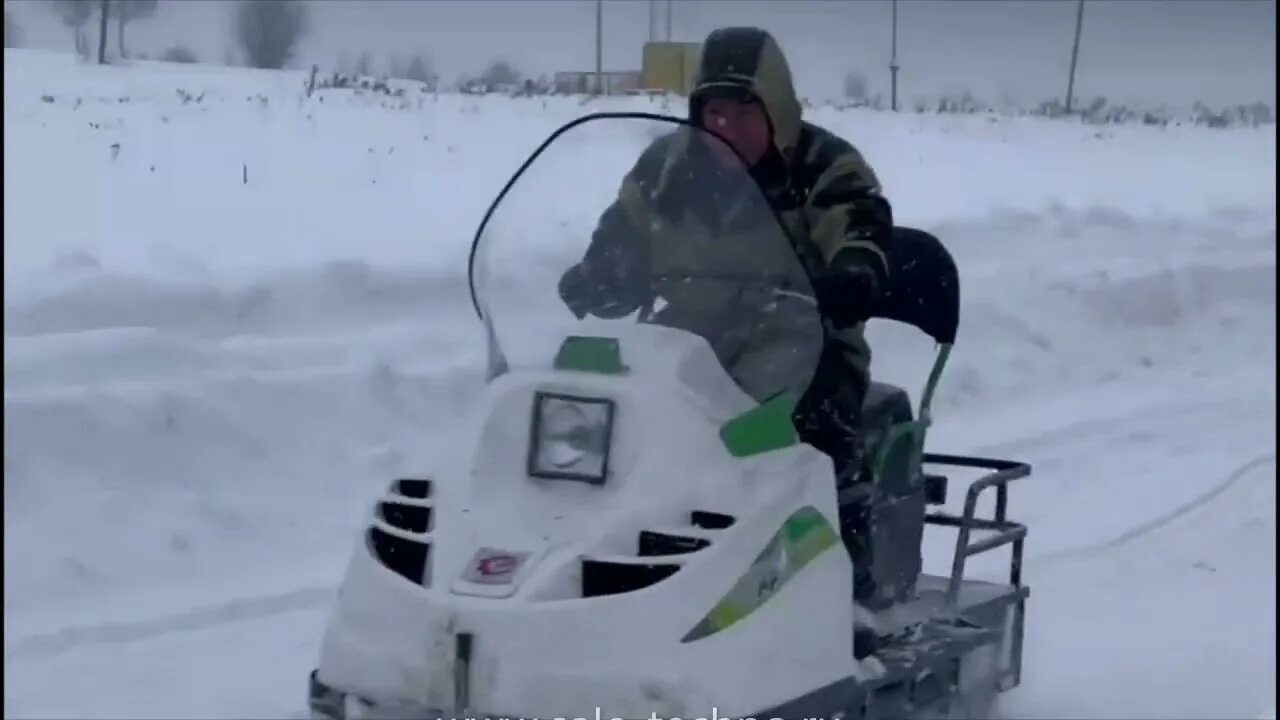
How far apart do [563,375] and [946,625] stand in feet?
4.74

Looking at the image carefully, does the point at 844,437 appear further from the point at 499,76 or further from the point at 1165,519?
the point at 499,76

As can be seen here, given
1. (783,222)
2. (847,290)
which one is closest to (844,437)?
(847,290)

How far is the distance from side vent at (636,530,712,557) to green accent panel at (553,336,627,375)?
0.39m

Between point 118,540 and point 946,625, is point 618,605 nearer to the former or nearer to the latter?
point 946,625

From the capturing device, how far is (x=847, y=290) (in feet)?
13.5

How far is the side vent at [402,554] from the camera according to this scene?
12.5 ft

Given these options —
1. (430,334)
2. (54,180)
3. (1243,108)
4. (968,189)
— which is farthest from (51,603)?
(1243,108)

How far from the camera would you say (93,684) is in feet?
16.4

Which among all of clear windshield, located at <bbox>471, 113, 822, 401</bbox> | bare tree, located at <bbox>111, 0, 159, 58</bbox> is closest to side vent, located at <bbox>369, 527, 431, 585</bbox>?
clear windshield, located at <bbox>471, 113, 822, 401</bbox>

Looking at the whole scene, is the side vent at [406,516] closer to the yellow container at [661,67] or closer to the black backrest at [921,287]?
the black backrest at [921,287]

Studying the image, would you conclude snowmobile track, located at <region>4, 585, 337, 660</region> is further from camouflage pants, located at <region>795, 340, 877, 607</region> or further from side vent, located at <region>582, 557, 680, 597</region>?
side vent, located at <region>582, 557, 680, 597</region>

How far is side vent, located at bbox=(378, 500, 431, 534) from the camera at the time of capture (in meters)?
3.92

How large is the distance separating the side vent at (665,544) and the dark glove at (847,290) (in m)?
0.76

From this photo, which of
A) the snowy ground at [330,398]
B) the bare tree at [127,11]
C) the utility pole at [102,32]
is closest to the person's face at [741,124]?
the snowy ground at [330,398]
